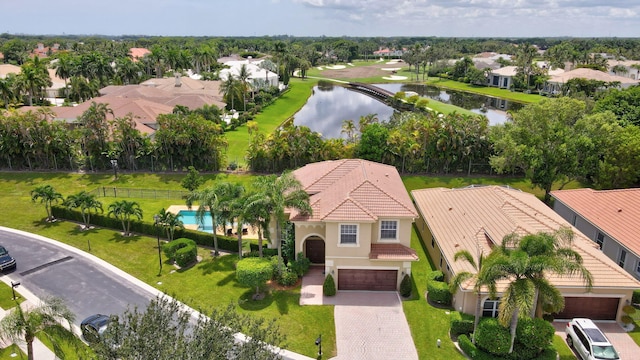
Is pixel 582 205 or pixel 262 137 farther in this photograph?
pixel 262 137

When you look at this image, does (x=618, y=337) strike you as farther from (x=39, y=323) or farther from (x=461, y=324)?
(x=39, y=323)

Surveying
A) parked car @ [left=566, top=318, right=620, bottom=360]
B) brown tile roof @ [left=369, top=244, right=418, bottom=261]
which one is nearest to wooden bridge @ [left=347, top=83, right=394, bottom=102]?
brown tile roof @ [left=369, top=244, right=418, bottom=261]

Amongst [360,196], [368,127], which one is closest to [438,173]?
[368,127]

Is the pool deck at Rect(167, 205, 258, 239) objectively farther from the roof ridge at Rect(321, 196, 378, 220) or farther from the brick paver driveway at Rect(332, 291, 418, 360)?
the brick paver driveway at Rect(332, 291, 418, 360)

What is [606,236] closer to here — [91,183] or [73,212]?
[73,212]

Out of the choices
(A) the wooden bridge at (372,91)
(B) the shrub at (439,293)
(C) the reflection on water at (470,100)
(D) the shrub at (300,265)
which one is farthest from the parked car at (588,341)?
(A) the wooden bridge at (372,91)

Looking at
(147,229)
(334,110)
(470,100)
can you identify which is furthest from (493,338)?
(470,100)
